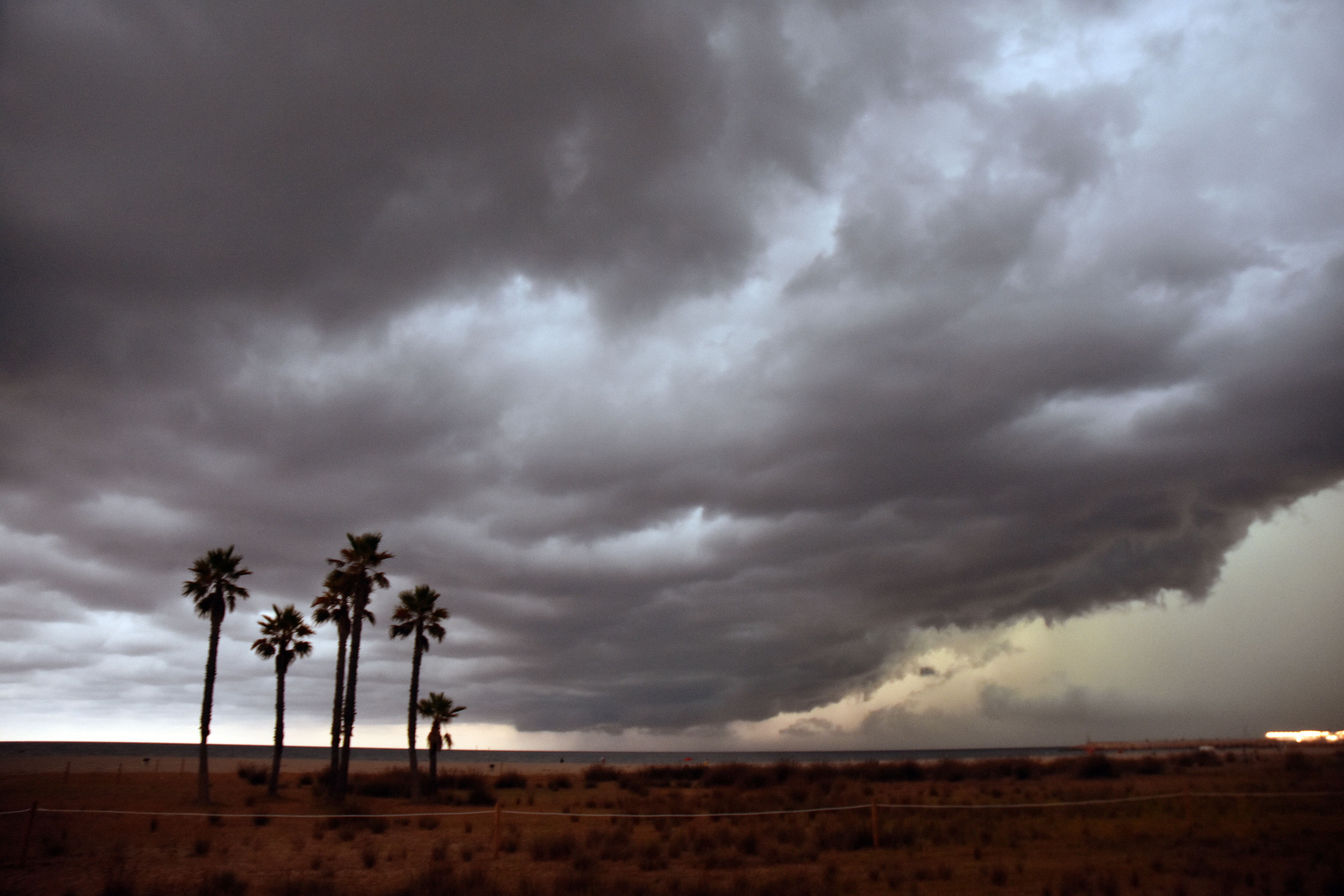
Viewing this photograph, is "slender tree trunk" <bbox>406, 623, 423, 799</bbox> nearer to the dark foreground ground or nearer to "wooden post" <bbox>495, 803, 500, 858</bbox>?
the dark foreground ground

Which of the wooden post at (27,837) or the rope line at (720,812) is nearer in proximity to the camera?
the wooden post at (27,837)

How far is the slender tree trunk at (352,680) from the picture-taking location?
45281 millimetres

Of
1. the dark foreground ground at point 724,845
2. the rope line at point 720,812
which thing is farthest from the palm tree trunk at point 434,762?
the rope line at point 720,812

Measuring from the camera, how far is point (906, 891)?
17625 millimetres

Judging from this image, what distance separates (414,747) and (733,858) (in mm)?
32165

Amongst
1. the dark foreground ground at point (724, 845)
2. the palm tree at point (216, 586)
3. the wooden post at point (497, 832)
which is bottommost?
the dark foreground ground at point (724, 845)

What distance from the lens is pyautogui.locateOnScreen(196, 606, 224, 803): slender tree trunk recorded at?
42594 millimetres

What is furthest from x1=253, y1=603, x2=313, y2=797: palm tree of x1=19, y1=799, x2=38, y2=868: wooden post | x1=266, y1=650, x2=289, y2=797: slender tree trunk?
x1=19, y1=799, x2=38, y2=868: wooden post

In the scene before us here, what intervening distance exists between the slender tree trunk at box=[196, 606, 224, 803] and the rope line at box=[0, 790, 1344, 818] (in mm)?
3654

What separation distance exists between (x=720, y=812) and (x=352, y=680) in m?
22.2

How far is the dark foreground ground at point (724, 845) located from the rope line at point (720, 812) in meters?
0.37

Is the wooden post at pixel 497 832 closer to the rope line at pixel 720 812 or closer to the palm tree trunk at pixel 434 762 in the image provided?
the rope line at pixel 720 812

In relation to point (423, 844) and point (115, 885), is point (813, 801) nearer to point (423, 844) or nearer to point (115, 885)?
point (423, 844)

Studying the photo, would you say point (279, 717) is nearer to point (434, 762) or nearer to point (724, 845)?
point (434, 762)
